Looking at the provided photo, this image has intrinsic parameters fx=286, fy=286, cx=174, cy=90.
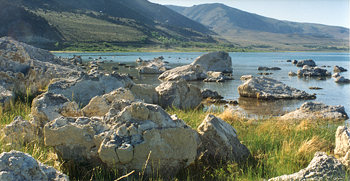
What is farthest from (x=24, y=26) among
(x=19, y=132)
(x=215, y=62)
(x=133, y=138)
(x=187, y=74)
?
(x=133, y=138)

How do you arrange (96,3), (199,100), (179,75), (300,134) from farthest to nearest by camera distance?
(96,3) → (179,75) → (199,100) → (300,134)

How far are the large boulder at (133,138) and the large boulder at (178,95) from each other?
647 centimetres

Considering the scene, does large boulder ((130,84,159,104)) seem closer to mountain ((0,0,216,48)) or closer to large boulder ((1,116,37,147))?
large boulder ((1,116,37,147))

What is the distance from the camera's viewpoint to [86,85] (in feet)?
30.3

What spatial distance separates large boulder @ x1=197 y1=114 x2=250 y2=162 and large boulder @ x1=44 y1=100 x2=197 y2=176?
2.83 ft

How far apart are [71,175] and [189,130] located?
1.93 meters

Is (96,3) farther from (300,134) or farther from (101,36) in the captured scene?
(300,134)

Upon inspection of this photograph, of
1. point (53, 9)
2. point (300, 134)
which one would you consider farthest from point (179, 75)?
point (53, 9)

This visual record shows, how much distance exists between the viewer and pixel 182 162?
457cm

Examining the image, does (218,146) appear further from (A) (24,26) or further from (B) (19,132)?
(A) (24,26)

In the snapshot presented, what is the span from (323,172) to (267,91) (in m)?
13.3

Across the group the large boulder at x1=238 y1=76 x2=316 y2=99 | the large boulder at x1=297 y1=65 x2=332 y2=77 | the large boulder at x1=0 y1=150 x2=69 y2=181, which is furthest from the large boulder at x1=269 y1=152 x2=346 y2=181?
the large boulder at x1=297 y1=65 x2=332 y2=77

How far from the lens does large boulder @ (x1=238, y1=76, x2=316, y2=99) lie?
55.1 feet

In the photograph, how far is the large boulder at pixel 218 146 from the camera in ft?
17.6
